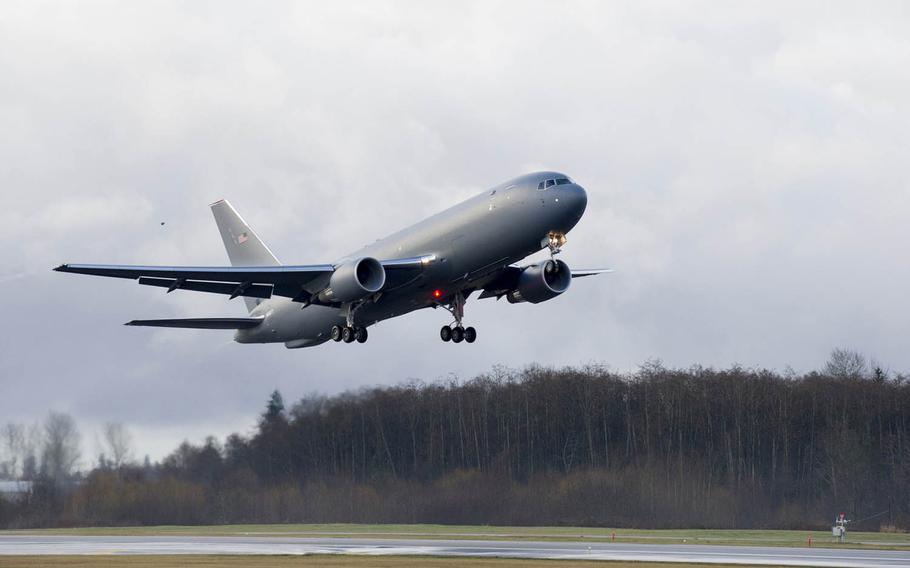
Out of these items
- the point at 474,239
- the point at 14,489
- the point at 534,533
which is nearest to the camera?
the point at 474,239

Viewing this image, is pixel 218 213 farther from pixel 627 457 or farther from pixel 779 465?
pixel 779 465

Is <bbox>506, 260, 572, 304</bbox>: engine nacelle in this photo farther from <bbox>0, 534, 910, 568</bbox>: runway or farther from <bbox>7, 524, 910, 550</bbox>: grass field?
<bbox>7, 524, 910, 550</bbox>: grass field

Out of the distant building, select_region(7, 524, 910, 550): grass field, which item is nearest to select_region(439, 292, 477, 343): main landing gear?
select_region(7, 524, 910, 550): grass field

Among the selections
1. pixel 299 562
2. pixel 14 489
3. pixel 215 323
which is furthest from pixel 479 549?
pixel 14 489

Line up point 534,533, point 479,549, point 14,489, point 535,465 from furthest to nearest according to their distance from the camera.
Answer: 1. point 535,465
2. point 14,489
3. point 534,533
4. point 479,549

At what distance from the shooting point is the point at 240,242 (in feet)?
186

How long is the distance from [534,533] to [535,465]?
13.7 meters

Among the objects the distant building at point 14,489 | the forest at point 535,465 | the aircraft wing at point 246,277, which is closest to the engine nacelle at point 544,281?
the aircraft wing at point 246,277

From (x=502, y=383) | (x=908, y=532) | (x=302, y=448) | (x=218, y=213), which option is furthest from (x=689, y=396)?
(x=218, y=213)

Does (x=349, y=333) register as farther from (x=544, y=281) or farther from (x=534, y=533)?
(x=534, y=533)

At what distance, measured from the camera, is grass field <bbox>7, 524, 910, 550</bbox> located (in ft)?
170

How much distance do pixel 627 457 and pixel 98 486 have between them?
28.3 meters

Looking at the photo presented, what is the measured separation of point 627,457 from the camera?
6944 centimetres

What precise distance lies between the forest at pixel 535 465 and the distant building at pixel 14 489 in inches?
16.5
